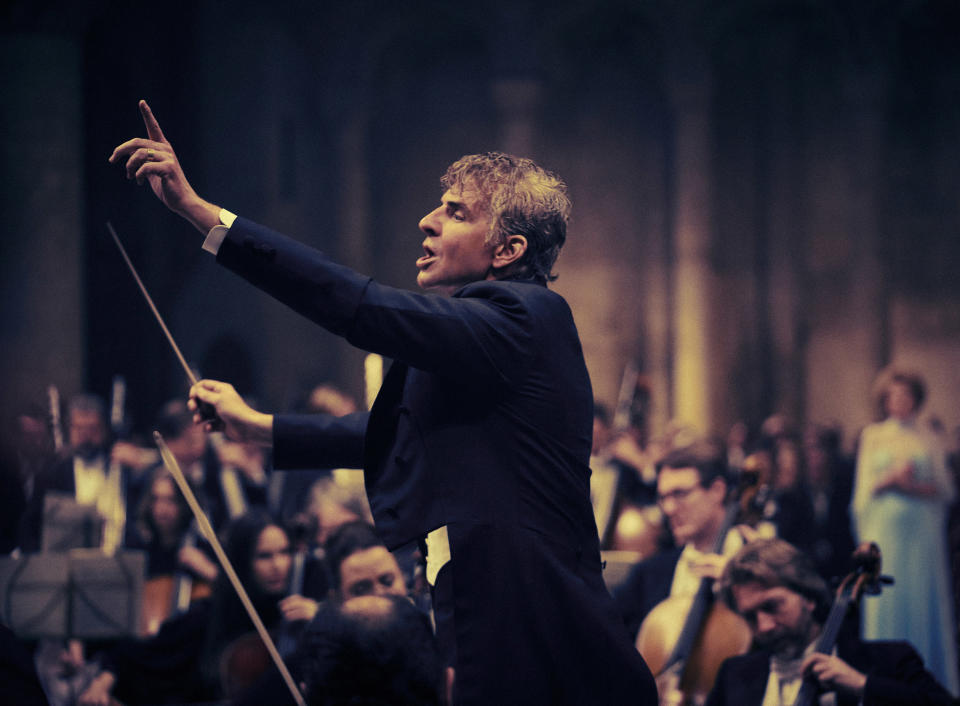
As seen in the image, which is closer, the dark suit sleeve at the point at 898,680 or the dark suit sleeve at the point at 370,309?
the dark suit sleeve at the point at 370,309

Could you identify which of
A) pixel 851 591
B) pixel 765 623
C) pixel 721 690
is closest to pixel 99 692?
pixel 721 690

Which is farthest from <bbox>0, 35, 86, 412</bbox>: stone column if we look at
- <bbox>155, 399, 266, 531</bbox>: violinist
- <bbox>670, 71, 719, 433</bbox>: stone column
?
<bbox>670, 71, 719, 433</bbox>: stone column

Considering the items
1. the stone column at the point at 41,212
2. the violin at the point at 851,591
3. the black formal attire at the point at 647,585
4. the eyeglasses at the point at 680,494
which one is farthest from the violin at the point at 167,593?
the stone column at the point at 41,212

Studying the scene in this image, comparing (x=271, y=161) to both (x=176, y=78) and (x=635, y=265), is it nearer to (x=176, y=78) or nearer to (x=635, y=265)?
(x=176, y=78)

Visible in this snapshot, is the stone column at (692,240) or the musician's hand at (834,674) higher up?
the stone column at (692,240)

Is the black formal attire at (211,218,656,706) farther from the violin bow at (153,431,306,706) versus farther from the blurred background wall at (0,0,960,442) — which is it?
the blurred background wall at (0,0,960,442)

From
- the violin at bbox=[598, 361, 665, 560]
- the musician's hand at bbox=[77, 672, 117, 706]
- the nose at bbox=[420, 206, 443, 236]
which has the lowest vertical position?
the musician's hand at bbox=[77, 672, 117, 706]

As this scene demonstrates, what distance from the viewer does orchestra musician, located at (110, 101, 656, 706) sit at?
80.9 inches

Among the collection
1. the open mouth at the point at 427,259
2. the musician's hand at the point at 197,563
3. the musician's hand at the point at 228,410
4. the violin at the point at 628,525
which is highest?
the open mouth at the point at 427,259

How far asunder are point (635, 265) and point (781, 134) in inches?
103

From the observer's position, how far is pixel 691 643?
433 cm

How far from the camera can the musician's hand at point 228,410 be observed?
7.28ft

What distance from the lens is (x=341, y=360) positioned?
14742 millimetres

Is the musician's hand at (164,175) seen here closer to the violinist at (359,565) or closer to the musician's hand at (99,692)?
the violinist at (359,565)
